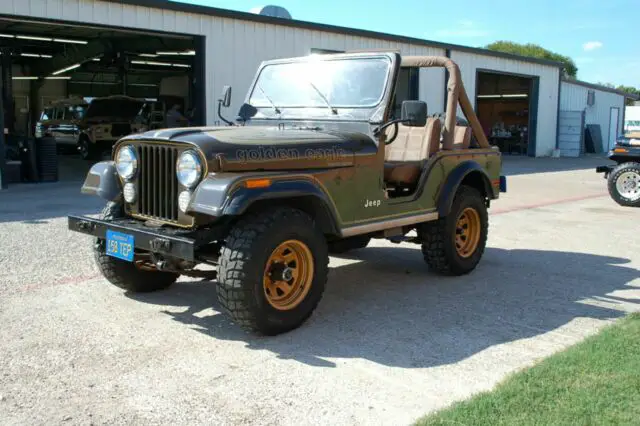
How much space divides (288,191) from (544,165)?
1975 cm

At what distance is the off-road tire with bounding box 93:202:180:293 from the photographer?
16.2 ft

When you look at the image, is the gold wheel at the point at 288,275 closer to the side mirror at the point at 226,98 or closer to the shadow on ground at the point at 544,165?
the side mirror at the point at 226,98

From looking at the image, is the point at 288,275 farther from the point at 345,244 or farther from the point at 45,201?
the point at 45,201

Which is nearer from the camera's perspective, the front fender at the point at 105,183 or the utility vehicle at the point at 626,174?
the front fender at the point at 105,183

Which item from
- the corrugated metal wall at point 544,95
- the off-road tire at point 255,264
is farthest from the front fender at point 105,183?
the corrugated metal wall at point 544,95

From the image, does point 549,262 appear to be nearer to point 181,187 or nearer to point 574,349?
point 574,349

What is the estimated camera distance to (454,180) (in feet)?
19.5

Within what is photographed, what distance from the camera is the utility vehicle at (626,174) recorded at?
460 inches

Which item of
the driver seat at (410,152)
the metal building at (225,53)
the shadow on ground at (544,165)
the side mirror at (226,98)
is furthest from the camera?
the shadow on ground at (544,165)

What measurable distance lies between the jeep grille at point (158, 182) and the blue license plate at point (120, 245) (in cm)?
28

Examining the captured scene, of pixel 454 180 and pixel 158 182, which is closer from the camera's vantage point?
pixel 158 182

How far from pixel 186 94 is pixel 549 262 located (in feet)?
87.0

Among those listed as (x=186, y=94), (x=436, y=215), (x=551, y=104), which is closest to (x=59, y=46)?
(x=186, y=94)

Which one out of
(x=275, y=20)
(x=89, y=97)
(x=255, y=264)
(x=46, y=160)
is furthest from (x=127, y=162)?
(x=89, y=97)
